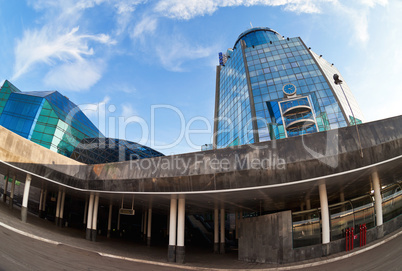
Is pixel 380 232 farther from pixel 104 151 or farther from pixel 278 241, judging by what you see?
pixel 104 151

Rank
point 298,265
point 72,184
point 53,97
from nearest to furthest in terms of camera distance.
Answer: point 298,265, point 72,184, point 53,97

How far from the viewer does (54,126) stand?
4244 cm

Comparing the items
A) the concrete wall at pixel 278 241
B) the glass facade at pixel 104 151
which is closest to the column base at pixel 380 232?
the concrete wall at pixel 278 241

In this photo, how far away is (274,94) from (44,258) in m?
39.9

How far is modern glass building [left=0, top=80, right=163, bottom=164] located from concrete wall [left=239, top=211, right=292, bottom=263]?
30.5m

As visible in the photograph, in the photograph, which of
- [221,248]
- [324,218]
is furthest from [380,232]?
[221,248]

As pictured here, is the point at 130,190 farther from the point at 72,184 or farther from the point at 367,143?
the point at 367,143

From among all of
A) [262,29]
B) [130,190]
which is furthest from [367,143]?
[262,29]

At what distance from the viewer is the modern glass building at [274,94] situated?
1480 inches

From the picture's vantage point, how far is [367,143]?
45.8ft

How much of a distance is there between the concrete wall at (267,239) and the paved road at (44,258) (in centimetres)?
Result: 649

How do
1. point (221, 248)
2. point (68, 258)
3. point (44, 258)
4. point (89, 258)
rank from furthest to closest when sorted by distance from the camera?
1. point (221, 248)
2. point (89, 258)
3. point (68, 258)
4. point (44, 258)

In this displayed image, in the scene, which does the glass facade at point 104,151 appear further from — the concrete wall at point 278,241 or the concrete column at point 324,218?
the concrete column at point 324,218

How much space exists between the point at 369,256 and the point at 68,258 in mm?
14856
